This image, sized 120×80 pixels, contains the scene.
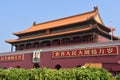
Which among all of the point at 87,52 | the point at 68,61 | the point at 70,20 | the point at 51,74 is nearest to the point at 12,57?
the point at 70,20

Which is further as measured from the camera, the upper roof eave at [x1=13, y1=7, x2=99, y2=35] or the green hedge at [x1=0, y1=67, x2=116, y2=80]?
the upper roof eave at [x1=13, y1=7, x2=99, y2=35]

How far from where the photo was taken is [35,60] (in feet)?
78.5

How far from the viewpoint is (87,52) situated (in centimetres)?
1942

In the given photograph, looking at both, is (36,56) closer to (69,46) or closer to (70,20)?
(69,46)

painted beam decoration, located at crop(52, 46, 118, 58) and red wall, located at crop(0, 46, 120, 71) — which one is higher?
painted beam decoration, located at crop(52, 46, 118, 58)

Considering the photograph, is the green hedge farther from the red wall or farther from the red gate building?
the red gate building

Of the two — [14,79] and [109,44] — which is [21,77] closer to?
[14,79]

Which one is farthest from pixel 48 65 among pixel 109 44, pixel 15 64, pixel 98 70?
pixel 98 70

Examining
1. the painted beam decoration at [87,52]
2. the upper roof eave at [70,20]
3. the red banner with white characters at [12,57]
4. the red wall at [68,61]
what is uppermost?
the upper roof eave at [70,20]

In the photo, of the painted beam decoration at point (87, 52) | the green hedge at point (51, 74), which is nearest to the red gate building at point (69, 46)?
the painted beam decoration at point (87, 52)

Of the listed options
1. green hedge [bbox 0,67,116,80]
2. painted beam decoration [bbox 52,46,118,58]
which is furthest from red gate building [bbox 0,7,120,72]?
green hedge [bbox 0,67,116,80]

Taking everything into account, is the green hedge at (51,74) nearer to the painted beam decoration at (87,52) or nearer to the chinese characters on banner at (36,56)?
the painted beam decoration at (87,52)

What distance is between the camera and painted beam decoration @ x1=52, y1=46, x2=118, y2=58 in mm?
17878

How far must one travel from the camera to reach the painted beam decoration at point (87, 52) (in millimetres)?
17878
